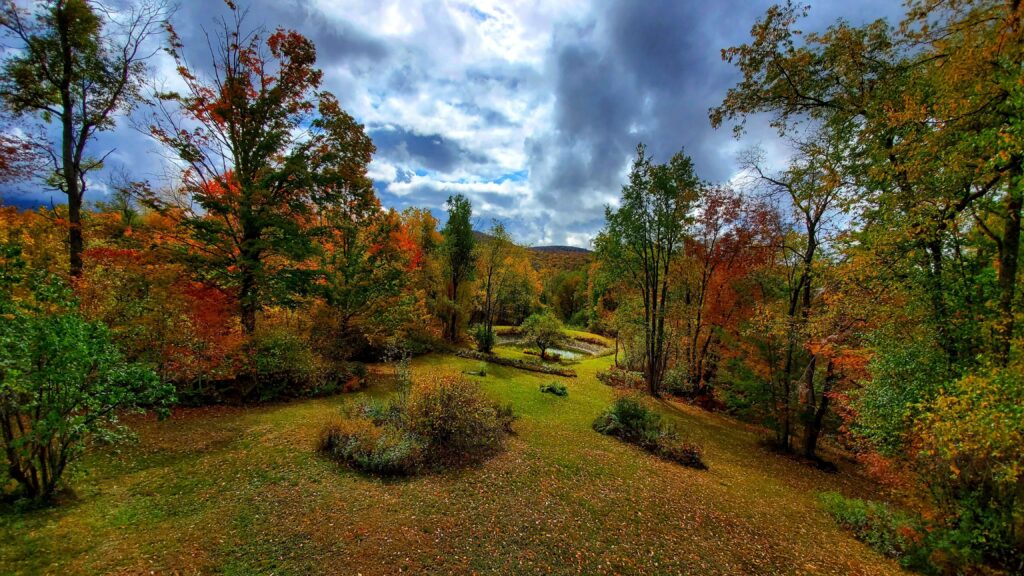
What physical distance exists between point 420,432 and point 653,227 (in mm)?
14636

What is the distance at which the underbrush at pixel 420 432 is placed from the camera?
689 cm

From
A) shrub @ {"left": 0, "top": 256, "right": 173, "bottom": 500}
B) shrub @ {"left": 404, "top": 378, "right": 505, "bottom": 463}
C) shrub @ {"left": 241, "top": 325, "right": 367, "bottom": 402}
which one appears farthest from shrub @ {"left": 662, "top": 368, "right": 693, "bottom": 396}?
shrub @ {"left": 0, "top": 256, "right": 173, "bottom": 500}

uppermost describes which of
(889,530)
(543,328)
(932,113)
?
(932,113)

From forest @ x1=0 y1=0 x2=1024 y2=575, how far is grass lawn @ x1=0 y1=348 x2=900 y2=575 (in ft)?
0.17

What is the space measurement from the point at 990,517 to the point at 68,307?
1422cm

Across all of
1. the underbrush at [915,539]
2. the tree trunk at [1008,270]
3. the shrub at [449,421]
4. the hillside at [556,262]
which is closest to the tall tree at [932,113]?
the tree trunk at [1008,270]

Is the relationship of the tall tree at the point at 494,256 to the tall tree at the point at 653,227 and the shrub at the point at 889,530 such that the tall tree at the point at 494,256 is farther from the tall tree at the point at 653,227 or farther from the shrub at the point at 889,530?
the shrub at the point at 889,530

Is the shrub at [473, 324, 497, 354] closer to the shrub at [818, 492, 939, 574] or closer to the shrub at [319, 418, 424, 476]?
the shrub at [319, 418, 424, 476]

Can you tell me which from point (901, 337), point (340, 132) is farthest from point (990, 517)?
point (340, 132)

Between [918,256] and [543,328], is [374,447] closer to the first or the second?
[918,256]

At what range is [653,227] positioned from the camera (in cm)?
1641

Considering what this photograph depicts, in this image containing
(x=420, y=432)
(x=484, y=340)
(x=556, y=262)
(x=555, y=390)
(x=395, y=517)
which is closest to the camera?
(x=395, y=517)

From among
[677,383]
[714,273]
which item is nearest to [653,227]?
[714,273]

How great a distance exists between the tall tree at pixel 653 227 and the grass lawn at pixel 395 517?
9265 mm
